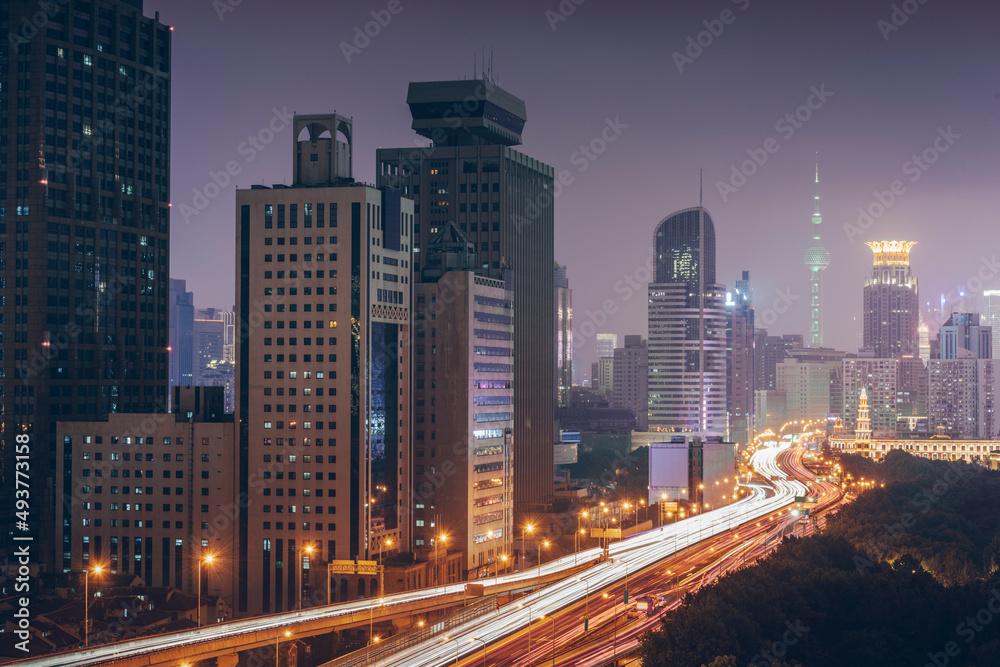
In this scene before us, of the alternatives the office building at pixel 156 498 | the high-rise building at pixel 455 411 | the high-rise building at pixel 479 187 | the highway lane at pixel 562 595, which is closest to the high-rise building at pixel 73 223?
the office building at pixel 156 498

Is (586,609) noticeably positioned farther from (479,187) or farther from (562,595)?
(479,187)

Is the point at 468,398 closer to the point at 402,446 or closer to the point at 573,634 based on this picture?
the point at 402,446

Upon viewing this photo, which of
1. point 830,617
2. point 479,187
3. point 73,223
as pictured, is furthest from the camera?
point 479,187

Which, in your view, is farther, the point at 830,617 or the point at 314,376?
the point at 314,376

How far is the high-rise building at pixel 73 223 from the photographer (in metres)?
171

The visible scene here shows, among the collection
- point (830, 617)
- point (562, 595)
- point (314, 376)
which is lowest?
point (830, 617)

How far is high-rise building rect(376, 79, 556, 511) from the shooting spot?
18950cm

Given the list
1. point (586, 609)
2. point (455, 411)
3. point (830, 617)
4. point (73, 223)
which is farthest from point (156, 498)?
point (830, 617)

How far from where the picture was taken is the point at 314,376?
14588 centimetres

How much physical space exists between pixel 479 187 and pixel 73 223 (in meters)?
55.4

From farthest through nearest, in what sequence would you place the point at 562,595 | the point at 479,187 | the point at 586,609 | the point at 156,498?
the point at 479,187, the point at 156,498, the point at 562,595, the point at 586,609

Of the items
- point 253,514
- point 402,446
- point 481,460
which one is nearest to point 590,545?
point 481,460

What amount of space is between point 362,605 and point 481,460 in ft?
165

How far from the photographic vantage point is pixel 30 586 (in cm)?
14838
